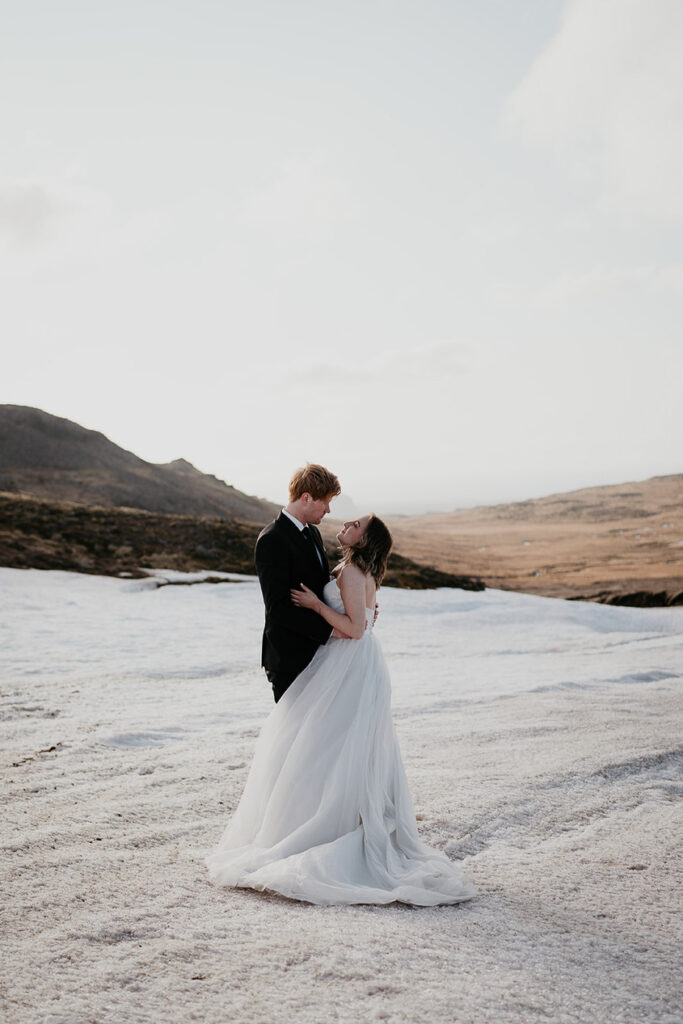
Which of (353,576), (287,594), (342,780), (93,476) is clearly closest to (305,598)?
(287,594)

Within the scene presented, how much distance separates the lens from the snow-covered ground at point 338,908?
2709 millimetres

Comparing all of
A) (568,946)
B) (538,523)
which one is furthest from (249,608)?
(538,523)

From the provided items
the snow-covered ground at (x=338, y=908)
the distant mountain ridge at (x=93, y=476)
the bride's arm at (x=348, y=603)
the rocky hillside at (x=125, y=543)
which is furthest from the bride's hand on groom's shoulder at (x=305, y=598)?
the distant mountain ridge at (x=93, y=476)

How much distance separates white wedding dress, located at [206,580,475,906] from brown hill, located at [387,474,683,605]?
70.9ft

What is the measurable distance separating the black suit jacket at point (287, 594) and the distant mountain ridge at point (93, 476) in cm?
3273

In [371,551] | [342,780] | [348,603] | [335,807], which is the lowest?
[335,807]

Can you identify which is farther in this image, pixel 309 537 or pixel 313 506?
pixel 309 537

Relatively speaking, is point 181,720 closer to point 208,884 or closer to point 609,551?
point 208,884

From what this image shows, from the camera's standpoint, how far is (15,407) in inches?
2105

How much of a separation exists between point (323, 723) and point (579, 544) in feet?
138

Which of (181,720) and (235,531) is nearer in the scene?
(181,720)

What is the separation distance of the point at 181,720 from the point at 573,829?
4.91 meters

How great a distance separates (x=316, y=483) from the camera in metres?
4.31

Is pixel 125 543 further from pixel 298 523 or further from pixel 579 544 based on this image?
pixel 579 544
